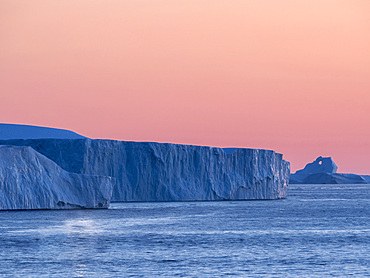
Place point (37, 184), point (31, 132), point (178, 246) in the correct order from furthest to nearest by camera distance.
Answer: point (31, 132), point (37, 184), point (178, 246)

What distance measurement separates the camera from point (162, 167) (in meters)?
42.7

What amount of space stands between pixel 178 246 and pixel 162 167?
916 inches

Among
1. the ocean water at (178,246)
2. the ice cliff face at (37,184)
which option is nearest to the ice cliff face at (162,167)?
the ice cliff face at (37,184)

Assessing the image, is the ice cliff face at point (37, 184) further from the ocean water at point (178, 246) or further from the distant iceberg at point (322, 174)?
the distant iceberg at point (322, 174)

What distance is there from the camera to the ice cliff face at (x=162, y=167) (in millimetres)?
40562

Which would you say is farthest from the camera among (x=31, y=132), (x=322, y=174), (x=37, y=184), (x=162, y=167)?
(x=322, y=174)

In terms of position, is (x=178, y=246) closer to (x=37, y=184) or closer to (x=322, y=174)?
(x=37, y=184)

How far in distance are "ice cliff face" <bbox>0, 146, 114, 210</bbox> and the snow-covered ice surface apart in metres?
31.8

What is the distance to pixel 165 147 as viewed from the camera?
43031 millimetres

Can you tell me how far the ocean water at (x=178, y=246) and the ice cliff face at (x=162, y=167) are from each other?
31.2ft

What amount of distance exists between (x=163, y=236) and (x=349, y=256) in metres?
6.99

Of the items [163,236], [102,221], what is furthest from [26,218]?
[163,236]

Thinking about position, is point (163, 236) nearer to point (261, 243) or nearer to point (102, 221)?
point (261, 243)

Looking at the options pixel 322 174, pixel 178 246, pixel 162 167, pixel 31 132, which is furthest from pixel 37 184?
pixel 322 174
